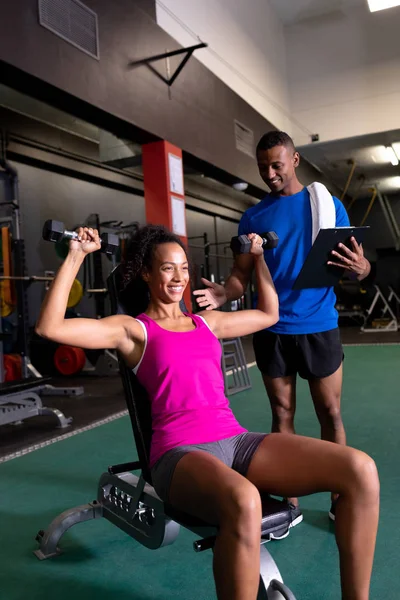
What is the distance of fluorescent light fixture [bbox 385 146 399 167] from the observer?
8459 mm

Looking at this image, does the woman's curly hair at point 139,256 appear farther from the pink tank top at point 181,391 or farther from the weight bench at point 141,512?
the pink tank top at point 181,391

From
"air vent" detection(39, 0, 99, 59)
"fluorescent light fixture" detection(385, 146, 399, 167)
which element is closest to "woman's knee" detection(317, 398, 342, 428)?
"air vent" detection(39, 0, 99, 59)

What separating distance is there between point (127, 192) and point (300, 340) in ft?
21.6

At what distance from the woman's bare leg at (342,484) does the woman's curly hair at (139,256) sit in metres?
0.61

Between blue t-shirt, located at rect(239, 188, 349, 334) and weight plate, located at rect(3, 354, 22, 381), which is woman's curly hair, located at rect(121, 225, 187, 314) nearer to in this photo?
blue t-shirt, located at rect(239, 188, 349, 334)

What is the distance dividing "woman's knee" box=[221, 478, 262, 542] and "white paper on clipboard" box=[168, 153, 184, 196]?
4088 millimetres

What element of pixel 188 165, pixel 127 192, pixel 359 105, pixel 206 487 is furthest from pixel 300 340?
pixel 359 105

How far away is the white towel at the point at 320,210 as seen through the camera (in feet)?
5.54

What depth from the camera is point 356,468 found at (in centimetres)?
109

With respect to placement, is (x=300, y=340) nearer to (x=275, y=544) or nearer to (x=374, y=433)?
(x=275, y=544)

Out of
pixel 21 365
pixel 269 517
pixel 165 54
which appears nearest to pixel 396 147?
pixel 165 54

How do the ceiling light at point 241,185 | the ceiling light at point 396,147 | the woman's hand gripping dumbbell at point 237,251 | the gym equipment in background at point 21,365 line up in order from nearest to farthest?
the woman's hand gripping dumbbell at point 237,251 < the gym equipment in background at point 21,365 < the ceiling light at point 241,185 < the ceiling light at point 396,147

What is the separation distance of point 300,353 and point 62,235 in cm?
93

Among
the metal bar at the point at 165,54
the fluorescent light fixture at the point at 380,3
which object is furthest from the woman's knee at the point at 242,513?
the fluorescent light fixture at the point at 380,3
